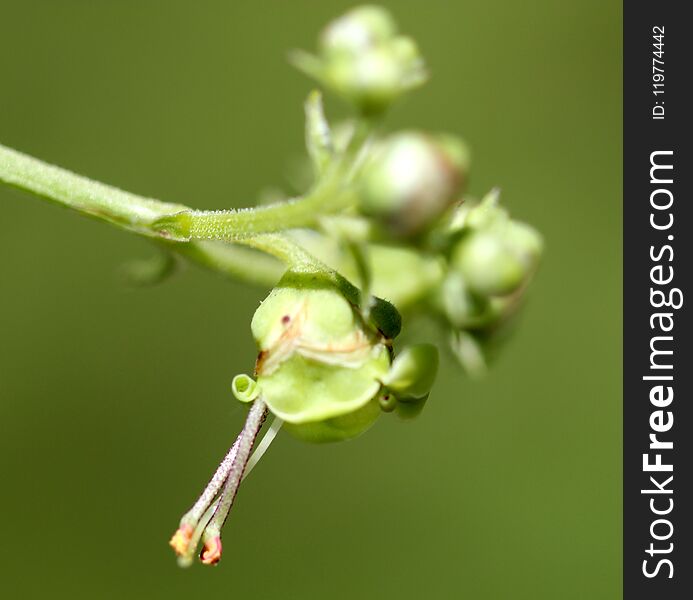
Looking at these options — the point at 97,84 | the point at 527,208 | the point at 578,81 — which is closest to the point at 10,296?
the point at 97,84

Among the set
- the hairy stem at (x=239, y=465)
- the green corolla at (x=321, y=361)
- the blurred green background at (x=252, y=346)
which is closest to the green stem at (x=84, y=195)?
the green corolla at (x=321, y=361)

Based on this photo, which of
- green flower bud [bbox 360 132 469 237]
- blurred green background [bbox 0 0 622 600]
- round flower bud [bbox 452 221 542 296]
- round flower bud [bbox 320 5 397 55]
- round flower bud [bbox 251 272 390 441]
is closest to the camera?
green flower bud [bbox 360 132 469 237]

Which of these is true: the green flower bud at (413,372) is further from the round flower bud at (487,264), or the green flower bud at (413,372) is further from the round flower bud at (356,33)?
the round flower bud at (356,33)

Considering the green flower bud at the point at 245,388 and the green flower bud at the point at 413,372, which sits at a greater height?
the green flower bud at the point at 413,372

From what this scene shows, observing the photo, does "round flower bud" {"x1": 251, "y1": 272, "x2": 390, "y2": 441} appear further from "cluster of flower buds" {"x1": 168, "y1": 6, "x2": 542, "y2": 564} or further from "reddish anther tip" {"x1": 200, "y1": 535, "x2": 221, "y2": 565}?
"reddish anther tip" {"x1": 200, "y1": 535, "x2": 221, "y2": 565}

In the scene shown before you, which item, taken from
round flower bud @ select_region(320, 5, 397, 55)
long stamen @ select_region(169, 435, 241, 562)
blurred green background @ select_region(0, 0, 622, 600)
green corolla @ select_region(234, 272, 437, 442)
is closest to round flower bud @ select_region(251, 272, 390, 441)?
green corolla @ select_region(234, 272, 437, 442)

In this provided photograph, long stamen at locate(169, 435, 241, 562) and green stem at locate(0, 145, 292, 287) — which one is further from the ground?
green stem at locate(0, 145, 292, 287)

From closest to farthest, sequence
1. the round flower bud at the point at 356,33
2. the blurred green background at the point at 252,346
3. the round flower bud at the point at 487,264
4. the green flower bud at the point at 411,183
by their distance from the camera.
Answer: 1. the green flower bud at the point at 411,183
2. the round flower bud at the point at 356,33
3. the round flower bud at the point at 487,264
4. the blurred green background at the point at 252,346

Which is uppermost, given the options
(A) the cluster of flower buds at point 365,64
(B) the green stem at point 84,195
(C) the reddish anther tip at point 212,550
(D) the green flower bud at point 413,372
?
(A) the cluster of flower buds at point 365,64

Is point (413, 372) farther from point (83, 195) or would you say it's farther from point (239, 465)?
point (83, 195)
